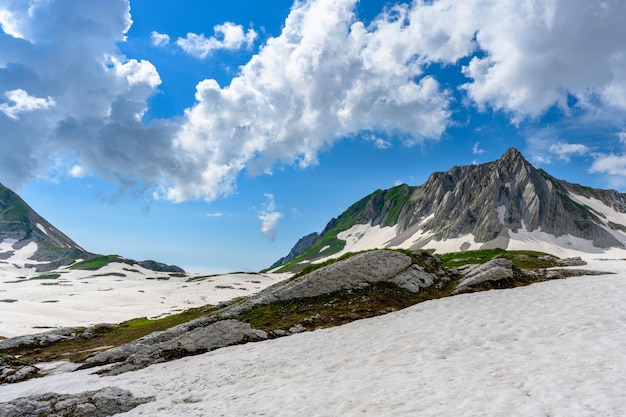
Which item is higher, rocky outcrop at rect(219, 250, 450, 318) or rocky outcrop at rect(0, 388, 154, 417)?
rocky outcrop at rect(219, 250, 450, 318)

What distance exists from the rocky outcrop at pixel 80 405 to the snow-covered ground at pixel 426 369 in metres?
0.88

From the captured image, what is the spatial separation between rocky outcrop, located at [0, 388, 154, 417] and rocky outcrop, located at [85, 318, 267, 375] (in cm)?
638

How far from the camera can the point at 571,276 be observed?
124 ft

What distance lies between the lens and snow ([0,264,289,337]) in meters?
64.3

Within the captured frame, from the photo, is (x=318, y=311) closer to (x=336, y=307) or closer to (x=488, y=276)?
(x=336, y=307)

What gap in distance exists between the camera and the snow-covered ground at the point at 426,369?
37.1 feet

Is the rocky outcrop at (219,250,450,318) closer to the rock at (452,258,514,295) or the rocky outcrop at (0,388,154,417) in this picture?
the rock at (452,258,514,295)

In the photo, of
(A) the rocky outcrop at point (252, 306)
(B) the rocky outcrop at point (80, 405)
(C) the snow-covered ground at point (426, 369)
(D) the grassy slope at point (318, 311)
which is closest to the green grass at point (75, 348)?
(D) the grassy slope at point (318, 311)

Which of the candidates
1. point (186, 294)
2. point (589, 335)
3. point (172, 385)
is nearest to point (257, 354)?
point (172, 385)

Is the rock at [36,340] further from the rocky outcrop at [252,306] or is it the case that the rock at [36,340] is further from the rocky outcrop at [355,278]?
the rocky outcrop at [355,278]

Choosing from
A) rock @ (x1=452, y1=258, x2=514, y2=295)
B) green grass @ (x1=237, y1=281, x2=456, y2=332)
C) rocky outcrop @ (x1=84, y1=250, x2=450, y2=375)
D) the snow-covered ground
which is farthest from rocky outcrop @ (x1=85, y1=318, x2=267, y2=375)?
rock @ (x1=452, y1=258, x2=514, y2=295)

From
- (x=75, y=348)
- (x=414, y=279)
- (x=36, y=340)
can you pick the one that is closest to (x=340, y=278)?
(x=414, y=279)

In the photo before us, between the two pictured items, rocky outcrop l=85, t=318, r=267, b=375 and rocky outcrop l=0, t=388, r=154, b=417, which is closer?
rocky outcrop l=0, t=388, r=154, b=417

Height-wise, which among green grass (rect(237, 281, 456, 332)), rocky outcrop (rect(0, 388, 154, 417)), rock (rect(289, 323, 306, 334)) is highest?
green grass (rect(237, 281, 456, 332))
